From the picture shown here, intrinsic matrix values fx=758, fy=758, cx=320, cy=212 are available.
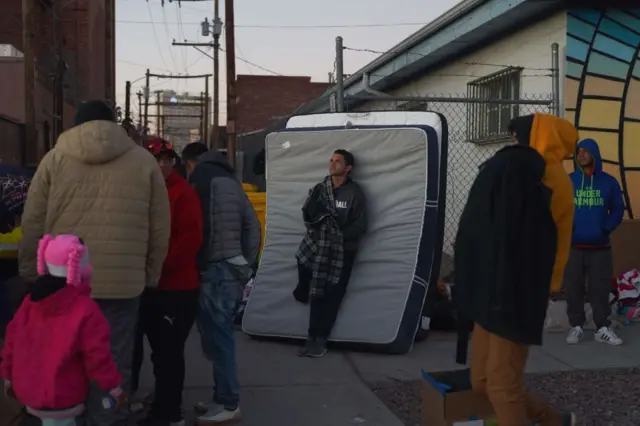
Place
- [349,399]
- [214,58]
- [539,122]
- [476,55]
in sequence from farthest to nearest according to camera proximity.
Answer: [214,58], [476,55], [349,399], [539,122]

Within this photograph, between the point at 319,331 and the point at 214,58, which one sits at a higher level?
the point at 214,58

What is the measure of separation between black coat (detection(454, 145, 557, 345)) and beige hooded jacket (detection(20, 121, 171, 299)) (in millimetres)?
1729

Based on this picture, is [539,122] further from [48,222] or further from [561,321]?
[561,321]

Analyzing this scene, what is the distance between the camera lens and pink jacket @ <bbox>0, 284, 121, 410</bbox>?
318cm

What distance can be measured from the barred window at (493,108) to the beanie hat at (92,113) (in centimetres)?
659

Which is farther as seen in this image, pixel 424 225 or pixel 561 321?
pixel 561 321

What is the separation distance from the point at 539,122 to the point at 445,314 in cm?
345

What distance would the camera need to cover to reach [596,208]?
6.82 metres

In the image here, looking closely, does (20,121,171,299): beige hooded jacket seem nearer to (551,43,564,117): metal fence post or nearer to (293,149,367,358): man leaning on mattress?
(293,149,367,358): man leaning on mattress

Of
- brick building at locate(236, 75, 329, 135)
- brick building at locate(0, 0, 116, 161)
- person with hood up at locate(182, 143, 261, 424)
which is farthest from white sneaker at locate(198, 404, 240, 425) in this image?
brick building at locate(236, 75, 329, 135)

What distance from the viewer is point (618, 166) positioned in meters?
9.05

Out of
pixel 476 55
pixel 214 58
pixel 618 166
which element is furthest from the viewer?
pixel 214 58

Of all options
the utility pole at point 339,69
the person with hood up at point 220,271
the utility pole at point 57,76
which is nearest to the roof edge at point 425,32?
the utility pole at point 339,69

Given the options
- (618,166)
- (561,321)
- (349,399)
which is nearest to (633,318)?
(561,321)
